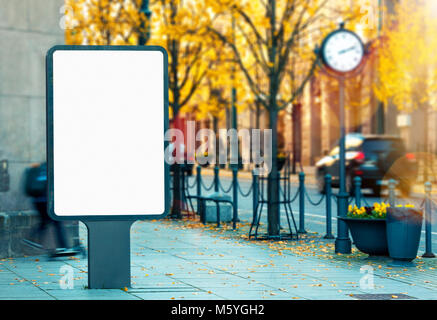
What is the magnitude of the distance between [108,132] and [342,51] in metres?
7.54

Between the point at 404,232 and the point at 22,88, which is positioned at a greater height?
the point at 22,88

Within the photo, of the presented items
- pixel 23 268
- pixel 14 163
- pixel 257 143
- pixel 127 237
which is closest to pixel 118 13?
pixel 14 163

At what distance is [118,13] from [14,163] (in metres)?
12.8

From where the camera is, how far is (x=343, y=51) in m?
14.7

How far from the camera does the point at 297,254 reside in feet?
37.8

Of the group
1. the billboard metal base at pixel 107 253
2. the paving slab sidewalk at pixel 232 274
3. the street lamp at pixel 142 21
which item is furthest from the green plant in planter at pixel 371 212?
the street lamp at pixel 142 21

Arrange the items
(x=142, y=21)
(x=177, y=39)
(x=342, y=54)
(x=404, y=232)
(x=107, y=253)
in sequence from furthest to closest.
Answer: (x=142, y=21) → (x=177, y=39) → (x=342, y=54) → (x=404, y=232) → (x=107, y=253)

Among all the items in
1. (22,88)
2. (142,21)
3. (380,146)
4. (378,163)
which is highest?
(142,21)

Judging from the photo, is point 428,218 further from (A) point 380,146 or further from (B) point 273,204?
(A) point 380,146

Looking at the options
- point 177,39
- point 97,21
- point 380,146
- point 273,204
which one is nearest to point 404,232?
point 273,204

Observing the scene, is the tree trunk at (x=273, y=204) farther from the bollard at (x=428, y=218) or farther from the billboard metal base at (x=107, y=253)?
the billboard metal base at (x=107, y=253)

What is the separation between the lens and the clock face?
14531mm

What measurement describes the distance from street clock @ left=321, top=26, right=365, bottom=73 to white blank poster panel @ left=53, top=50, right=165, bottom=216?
6988 millimetres
